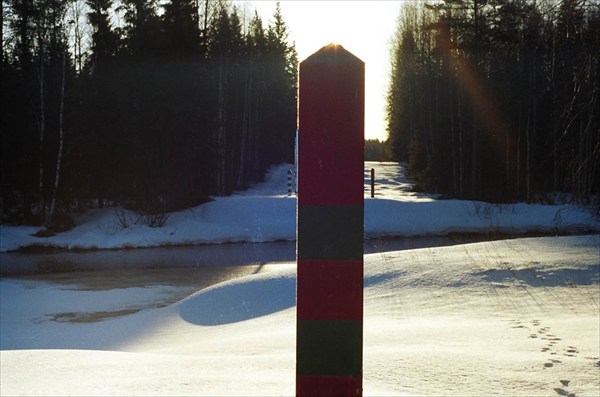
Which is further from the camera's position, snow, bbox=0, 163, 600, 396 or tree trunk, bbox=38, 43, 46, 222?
tree trunk, bbox=38, 43, 46, 222

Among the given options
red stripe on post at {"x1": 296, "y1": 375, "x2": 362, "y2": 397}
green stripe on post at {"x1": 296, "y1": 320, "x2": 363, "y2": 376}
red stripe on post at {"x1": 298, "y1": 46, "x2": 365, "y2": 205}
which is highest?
red stripe on post at {"x1": 298, "y1": 46, "x2": 365, "y2": 205}

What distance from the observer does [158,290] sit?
12.5 m

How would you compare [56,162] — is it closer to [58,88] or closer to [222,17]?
[58,88]

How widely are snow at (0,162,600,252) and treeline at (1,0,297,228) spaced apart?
1.12 m

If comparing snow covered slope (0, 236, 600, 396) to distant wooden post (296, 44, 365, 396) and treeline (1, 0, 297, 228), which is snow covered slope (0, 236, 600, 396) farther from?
treeline (1, 0, 297, 228)

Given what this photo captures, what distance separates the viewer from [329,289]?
5.23 feet

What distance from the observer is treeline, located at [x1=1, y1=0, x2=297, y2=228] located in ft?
74.7

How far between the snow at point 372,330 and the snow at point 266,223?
259 inches

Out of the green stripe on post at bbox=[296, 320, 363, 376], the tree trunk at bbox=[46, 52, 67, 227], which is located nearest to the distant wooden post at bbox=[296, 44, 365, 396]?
the green stripe on post at bbox=[296, 320, 363, 376]

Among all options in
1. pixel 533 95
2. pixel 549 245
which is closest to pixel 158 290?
pixel 549 245

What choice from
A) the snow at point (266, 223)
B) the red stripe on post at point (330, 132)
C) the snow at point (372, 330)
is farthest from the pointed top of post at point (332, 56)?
the snow at point (266, 223)

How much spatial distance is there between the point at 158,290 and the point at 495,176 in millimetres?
24093

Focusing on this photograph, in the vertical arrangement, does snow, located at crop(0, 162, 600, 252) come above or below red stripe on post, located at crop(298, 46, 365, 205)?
below

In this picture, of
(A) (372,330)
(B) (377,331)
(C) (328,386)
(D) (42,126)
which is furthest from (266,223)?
(C) (328,386)
